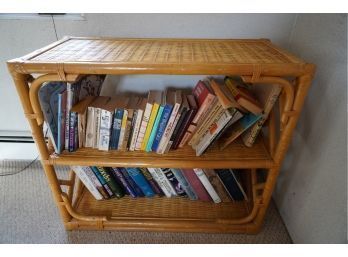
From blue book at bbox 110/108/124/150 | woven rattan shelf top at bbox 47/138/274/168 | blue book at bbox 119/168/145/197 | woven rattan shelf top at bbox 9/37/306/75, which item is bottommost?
blue book at bbox 119/168/145/197

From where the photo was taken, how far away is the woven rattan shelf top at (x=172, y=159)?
0.71 m

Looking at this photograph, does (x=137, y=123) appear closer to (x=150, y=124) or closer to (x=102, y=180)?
(x=150, y=124)

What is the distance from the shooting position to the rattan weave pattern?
1.88 feet

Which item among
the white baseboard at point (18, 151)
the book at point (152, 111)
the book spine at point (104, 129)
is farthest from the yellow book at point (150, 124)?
the white baseboard at point (18, 151)

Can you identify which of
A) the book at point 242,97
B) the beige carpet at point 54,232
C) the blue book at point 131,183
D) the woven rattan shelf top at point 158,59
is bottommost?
the beige carpet at point 54,232

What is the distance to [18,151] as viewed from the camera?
1.19 metres

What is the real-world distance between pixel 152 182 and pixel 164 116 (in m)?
0.37

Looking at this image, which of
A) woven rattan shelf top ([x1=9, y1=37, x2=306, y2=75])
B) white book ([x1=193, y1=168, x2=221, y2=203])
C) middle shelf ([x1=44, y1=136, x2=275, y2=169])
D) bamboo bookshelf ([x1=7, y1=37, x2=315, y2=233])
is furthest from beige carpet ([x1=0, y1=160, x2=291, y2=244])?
woven rattan shelf top ([x1=9, y1=37, x2=306, y2=75])

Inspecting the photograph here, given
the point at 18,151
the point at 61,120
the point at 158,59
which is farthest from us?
the point at 18,151

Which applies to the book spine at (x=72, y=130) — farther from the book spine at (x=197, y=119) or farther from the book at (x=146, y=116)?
the book spine at (x=197, y=119)

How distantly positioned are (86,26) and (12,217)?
868 mm

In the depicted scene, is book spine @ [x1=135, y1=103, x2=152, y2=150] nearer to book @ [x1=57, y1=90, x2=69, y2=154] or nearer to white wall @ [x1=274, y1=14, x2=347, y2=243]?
book @ [x1=57, y1=90, x2=69, y2=154]

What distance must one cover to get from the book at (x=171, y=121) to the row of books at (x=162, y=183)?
0.17m

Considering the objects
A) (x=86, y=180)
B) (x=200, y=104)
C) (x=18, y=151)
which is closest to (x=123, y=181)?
(x=86, y=180)
